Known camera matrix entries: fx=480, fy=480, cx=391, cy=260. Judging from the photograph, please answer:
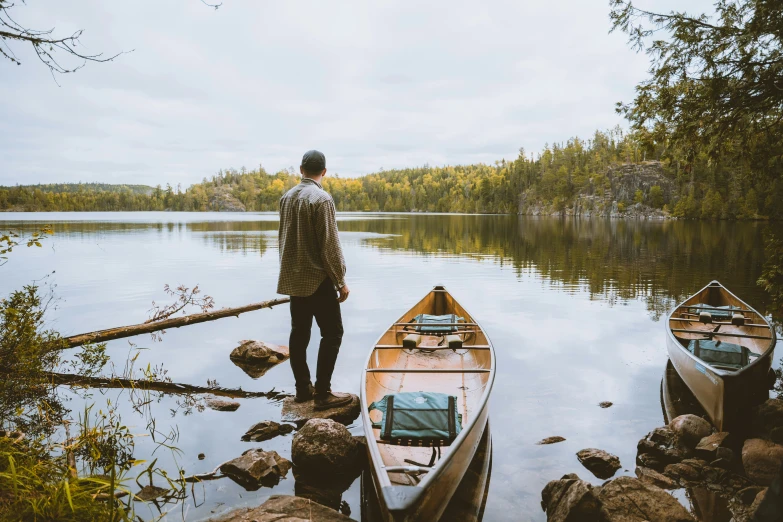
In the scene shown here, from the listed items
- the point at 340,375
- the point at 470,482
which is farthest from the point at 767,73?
the point at 340,375

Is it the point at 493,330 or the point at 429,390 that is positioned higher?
the point at 429,390

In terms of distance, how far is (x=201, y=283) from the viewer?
803 inches

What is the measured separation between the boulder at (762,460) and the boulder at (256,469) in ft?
16.6

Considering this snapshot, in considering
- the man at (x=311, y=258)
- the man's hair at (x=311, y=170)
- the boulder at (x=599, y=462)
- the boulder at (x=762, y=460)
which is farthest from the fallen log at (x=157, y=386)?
the boulder at (x=762, y=460)

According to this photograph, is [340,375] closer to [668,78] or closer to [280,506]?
[280,506]

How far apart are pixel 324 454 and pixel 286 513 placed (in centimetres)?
131

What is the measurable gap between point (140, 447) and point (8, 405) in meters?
1.74

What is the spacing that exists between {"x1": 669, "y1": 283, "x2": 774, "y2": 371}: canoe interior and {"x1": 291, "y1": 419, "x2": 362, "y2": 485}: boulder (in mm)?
5593

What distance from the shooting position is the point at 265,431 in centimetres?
636

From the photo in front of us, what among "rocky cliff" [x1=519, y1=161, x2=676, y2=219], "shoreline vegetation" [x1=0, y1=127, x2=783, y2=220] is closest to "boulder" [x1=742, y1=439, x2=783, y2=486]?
"shoreline vegetation" [x1=0, y1=127, x2=783, y2=220]

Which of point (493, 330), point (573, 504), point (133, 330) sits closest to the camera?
point (573, 504)

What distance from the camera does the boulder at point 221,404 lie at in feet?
24.4

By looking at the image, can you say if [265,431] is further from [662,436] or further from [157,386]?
[662,436]

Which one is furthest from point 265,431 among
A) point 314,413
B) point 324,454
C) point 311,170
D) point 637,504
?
point 637,504
